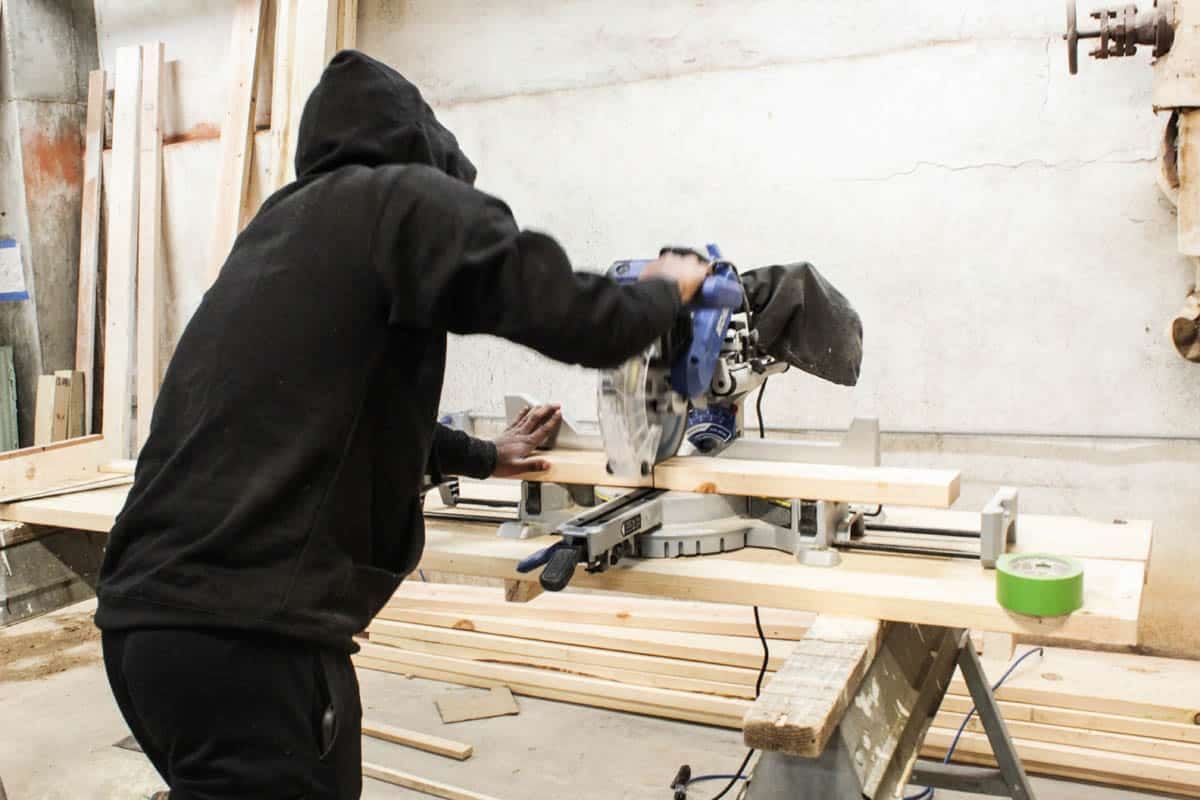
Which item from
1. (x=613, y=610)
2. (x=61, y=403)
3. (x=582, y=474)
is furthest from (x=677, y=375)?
(x=61, y=403)

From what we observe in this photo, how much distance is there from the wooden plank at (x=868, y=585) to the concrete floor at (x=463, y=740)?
1.06 metres

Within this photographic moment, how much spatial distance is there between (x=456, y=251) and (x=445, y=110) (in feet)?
9.11

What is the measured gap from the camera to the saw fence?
2371 mm

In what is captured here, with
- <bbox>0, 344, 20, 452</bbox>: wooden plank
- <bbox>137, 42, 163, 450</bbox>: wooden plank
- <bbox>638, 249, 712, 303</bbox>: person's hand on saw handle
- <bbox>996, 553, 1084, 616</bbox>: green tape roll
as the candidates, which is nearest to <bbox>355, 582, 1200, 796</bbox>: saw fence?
<bbox>996, 553, 1084, 616</bbox>: green tape roll

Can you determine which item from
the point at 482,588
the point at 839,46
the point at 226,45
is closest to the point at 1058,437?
the point at 839,46

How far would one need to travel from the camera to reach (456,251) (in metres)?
1.17

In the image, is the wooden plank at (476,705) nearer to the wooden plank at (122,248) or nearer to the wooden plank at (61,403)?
the wooden plank at (122,248)

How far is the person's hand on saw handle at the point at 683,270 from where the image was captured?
1441 mm

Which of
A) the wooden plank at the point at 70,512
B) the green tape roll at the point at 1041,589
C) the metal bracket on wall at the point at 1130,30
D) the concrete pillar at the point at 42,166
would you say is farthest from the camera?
the concrete pillar at the point at 42,166

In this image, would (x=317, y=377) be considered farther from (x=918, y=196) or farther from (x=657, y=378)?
(x=918, y=196)

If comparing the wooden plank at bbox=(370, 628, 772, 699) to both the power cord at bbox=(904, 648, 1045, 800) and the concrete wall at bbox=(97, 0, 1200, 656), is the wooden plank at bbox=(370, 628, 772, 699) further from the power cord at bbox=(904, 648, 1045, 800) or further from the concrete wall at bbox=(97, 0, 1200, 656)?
the concrete wall at bbox=(97, 0, 1200, 656)

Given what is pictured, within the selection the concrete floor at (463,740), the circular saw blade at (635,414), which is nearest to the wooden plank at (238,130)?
the concrete floor at (463,740)

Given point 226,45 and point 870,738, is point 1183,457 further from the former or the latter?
point 226,45

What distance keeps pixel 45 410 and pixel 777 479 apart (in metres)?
3.76
